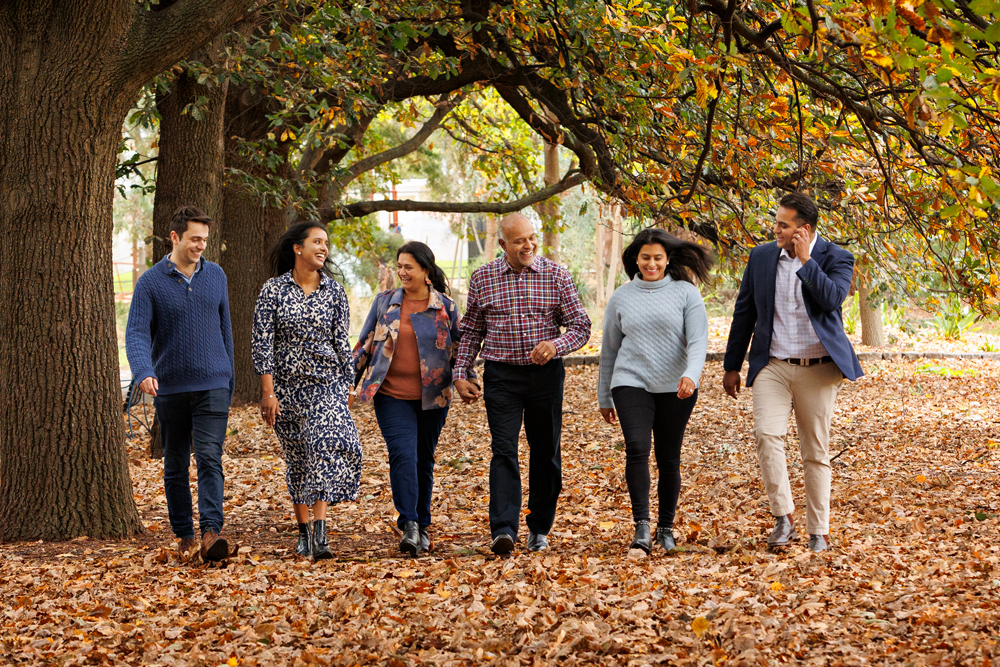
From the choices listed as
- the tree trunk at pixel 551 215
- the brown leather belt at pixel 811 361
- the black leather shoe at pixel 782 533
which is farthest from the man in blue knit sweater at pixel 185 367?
the tree trunk at pixel 551 215

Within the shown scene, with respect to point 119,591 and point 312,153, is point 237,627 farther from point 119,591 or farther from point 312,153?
point 312,153

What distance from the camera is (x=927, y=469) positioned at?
8141mm

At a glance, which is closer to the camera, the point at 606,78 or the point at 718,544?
the point at 718,544

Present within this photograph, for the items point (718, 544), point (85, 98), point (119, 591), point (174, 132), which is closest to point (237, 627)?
point (119, 591)

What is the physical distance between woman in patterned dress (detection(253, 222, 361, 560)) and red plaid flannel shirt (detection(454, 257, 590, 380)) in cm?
75

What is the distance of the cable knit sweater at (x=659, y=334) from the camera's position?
17.9 feet

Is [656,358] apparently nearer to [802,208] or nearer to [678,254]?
[678,254]

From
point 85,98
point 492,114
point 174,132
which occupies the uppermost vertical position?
point 492,114

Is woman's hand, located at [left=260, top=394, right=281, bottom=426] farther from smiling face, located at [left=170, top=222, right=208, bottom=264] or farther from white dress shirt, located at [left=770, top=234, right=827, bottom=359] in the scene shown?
white dress shirt, located at [left=770, top=234, right=827, bottom=359]

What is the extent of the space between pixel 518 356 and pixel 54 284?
275 centimetres

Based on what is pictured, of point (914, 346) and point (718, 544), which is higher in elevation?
point (914, 346)

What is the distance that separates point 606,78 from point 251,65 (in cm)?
318

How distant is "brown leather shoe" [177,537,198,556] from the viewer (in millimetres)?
5441

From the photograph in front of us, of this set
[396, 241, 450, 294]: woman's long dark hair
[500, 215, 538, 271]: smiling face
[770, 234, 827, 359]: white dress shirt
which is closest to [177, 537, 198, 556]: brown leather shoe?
[396, 241, 450, 294]: woman's long dark hair
